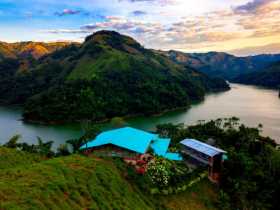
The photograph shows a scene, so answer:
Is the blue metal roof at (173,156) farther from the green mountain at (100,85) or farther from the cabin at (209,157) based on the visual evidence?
the green mountain at (100,85)

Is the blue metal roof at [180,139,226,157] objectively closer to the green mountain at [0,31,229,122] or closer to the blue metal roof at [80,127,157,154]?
the blue metal roof at [80,127,157,154]

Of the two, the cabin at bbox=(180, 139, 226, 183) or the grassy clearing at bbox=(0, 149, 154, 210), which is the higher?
the grassy clearing at bbox=(0, 149, 154, 210)

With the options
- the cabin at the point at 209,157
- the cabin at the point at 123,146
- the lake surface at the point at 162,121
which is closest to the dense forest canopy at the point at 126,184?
the cabin at the point at 209,157

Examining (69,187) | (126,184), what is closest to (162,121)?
(126,184)

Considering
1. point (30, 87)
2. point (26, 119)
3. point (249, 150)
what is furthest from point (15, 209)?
point (30, 87)

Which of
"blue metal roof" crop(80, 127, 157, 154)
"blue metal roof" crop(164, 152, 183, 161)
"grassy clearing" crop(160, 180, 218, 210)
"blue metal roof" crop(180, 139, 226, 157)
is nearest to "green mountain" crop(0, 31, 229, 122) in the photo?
"blue metal roof" crop(80, 127, 157, 154)

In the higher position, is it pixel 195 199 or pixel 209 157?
pixel 209 157

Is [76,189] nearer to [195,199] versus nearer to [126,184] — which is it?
[126,184]

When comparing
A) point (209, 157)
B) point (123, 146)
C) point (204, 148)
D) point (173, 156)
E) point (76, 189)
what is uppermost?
point (76, 189)
